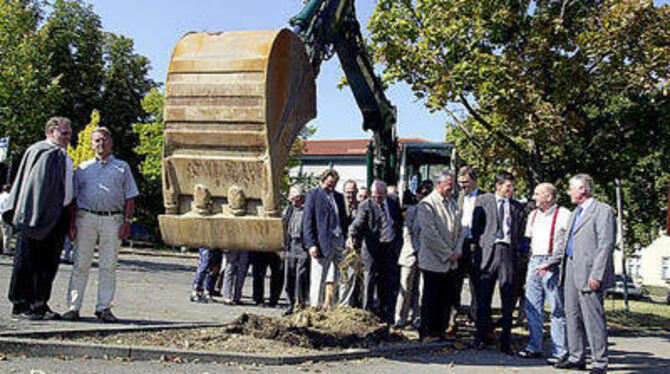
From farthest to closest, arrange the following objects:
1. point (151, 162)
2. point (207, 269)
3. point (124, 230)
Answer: point (151, 162)
point (207, 269)
point (124, 230)

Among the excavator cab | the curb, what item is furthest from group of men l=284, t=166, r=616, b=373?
the excavator cab

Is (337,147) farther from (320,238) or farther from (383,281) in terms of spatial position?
(320,238)

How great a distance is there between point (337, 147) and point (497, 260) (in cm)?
6838

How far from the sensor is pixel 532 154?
14.5 meters

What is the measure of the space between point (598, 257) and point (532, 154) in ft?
22.8

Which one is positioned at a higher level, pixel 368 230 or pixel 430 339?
pixel 368 230

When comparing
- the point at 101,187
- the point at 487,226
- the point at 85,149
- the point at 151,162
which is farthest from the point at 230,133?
the point at 151,162

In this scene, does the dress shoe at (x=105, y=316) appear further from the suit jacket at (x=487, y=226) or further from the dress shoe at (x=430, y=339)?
the suit jacket at (x=487, y=226)

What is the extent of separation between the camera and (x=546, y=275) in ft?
28.9

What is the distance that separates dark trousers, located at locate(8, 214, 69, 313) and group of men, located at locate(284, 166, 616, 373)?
3114mm

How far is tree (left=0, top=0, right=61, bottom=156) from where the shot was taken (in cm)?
2630


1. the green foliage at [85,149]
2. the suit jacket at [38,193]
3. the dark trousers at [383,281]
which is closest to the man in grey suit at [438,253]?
the dark trousers at [383,281]

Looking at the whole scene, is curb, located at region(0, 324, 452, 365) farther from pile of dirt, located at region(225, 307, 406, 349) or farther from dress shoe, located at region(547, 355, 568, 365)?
dress shoe, located at region(547, 355, 568, 365)

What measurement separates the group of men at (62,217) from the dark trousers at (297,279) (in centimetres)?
329
